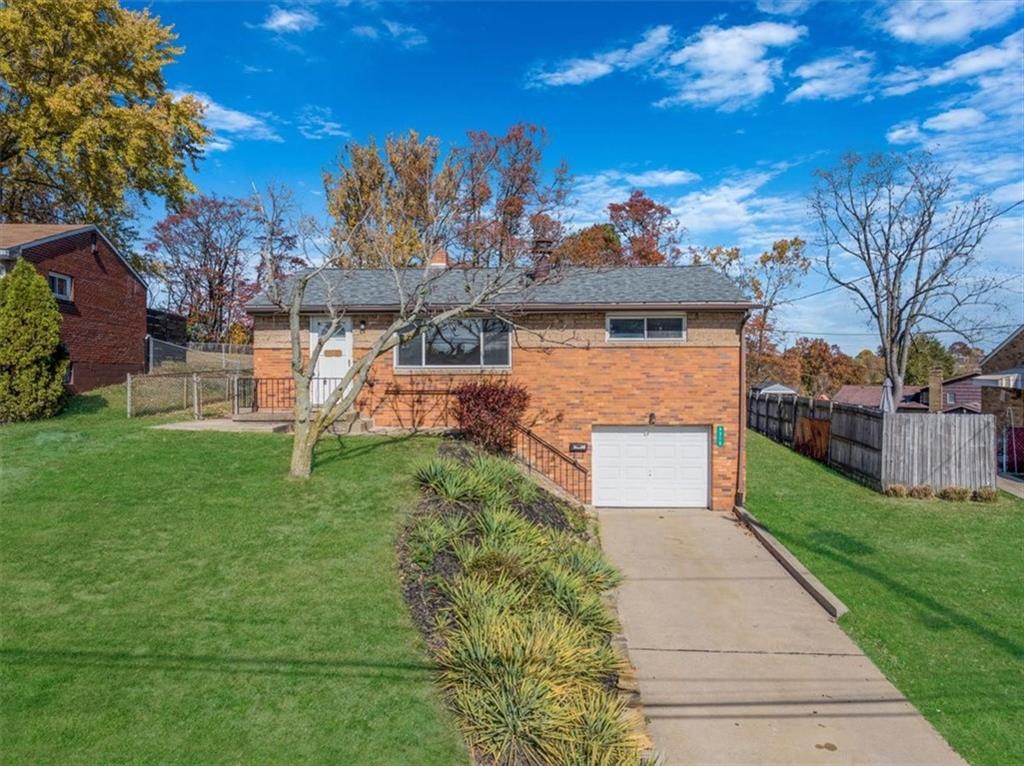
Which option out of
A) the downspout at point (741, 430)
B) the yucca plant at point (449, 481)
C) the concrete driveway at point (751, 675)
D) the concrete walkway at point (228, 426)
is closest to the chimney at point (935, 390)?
the downspout at point (741, 430)

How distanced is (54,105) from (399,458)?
64.0ft

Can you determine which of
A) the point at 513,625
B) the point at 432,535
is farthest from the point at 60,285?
the point at 513,625

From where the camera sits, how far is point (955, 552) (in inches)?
389

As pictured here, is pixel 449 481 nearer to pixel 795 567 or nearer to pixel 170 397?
pixel 795 567

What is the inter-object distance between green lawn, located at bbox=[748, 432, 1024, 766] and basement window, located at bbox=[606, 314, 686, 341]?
4.09 metres

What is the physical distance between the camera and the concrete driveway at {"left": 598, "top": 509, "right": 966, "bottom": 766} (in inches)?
199

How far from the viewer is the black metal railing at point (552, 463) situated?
1334cm

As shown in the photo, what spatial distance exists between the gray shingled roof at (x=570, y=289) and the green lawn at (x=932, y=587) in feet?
15.7

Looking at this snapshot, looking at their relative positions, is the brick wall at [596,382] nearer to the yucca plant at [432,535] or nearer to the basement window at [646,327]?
the basement window at [646,327]

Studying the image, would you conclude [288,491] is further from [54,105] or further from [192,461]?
[54,105]

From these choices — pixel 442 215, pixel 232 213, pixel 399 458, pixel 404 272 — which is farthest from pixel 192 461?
pixel 232 213

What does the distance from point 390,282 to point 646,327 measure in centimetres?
Answer: 635

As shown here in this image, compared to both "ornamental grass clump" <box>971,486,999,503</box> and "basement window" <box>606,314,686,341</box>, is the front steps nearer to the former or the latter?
"basement window" <box>606,314,686,341</box>

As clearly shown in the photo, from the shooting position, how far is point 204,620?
18.0 ft
